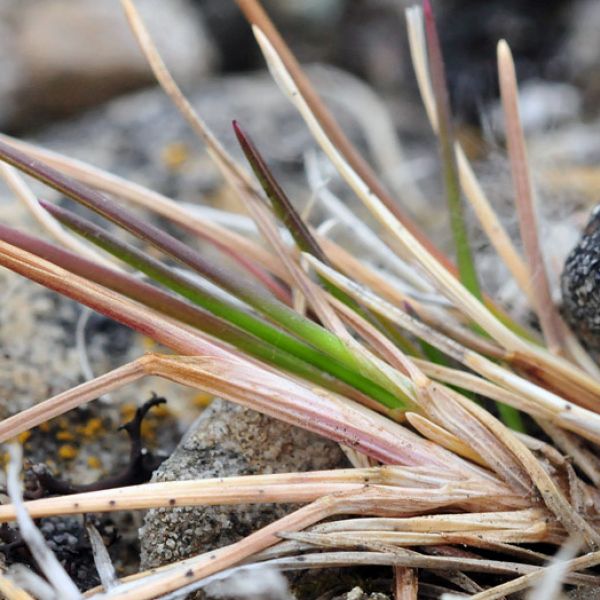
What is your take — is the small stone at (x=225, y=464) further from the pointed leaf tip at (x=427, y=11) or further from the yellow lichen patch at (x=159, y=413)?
the pointed leaf tip at (x=427, y=11)

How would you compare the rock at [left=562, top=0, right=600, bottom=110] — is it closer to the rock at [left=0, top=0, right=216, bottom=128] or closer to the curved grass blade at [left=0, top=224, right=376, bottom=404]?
the rock at [left=0, top=0, right=216, bottom=128]

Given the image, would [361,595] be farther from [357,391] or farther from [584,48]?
[584,48]

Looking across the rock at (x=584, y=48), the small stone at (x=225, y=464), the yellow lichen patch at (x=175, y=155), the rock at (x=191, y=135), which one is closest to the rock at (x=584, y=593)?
the small stone at (x=225, y=464)

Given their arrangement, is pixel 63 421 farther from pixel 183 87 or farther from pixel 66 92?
pixel 66 92

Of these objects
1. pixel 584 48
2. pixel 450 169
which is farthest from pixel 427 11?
pixel 584 48

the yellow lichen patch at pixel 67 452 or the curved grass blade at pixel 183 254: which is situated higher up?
the curved grass blade at pixel 183 254

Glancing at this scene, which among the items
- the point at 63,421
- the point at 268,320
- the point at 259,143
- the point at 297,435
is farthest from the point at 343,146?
the point at 259,143

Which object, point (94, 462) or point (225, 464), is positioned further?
point (94, 462)
